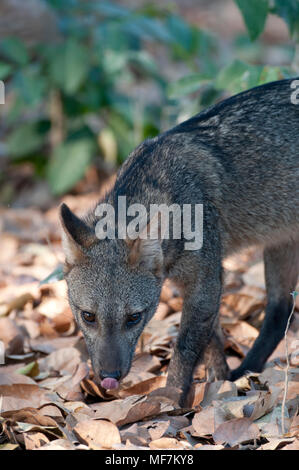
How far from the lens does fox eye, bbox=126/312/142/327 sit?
4.81 metres

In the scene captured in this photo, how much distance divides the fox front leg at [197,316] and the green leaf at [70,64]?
5.10 metres

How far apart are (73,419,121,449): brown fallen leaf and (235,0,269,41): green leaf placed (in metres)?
3.52

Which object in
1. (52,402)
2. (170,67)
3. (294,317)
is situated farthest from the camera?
(170,67)

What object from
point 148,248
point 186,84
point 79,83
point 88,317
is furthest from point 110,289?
point 79,83

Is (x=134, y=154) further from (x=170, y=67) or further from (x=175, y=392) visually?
(x=170, y=67)

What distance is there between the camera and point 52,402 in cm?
477

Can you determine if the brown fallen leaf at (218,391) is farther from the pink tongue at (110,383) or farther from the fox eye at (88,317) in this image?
the fox eye at (88,317)

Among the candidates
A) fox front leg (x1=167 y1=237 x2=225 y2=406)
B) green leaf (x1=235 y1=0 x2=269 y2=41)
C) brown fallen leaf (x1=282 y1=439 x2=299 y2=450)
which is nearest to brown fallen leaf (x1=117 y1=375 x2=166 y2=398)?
fox front leg (x1=167 y1=237 x2=225 y2=406)

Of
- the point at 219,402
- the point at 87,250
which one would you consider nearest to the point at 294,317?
the point at 219,402

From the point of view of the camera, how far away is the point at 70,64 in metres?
9.57

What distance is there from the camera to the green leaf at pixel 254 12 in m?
5.82

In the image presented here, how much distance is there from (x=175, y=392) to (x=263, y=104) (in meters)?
2.46

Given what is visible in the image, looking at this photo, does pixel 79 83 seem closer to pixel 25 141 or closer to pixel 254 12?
pixel 25 141

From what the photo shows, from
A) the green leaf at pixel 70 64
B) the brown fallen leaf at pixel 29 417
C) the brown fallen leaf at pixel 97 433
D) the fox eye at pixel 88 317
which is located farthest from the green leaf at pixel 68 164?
the brown fallen leaf at pixel 97 433
